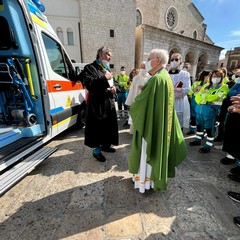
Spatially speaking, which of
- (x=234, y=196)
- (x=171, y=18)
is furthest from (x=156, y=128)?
(x=171, y=18)

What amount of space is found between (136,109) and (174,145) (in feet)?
2.47

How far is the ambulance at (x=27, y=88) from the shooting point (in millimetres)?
2430

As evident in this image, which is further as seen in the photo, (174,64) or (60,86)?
(174,64)

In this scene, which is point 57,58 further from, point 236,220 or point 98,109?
point 236,220

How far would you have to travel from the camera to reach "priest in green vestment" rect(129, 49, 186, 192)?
1.77 metres

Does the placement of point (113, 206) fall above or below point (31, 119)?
below

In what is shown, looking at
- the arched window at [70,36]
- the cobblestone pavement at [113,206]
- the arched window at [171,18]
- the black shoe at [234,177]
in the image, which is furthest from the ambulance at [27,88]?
the arched window at [171,18]

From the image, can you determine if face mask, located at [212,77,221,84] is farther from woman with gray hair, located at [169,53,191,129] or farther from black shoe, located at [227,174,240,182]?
black shoe, located at [227,174,240,182]

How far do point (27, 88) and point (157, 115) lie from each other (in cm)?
265

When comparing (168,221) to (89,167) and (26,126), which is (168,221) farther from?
(26,126)

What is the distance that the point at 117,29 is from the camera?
65.3 feet

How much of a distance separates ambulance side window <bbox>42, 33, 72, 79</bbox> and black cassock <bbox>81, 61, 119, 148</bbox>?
1.05m

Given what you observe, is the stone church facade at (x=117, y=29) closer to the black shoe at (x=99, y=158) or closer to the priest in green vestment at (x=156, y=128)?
the black shoe at (x=99, y=158)

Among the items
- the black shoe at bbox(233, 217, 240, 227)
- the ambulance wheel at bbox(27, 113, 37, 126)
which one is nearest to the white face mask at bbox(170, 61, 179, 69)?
the black shoe at bbox(233, 217, 240, 227)
